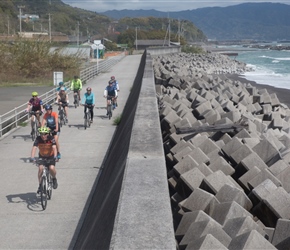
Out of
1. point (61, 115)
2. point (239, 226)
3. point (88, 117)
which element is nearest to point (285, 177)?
point (239, 226)

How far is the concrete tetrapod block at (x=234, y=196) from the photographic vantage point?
18.2 feet

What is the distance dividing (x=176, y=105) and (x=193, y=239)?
8394mm

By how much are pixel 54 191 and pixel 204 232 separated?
6.32 m

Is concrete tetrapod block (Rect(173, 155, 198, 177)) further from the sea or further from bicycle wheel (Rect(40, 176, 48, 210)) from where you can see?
the sea

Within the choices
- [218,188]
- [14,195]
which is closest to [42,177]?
[14,195]

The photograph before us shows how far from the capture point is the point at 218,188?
5809 millimetres

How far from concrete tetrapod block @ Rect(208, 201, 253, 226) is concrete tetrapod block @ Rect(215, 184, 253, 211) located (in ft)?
1.16

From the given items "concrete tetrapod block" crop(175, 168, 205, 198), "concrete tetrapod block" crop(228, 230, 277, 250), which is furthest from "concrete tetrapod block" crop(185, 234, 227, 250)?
"concrete tetrapod block" crop(175, 168, 205, 198)

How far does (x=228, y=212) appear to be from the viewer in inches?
199

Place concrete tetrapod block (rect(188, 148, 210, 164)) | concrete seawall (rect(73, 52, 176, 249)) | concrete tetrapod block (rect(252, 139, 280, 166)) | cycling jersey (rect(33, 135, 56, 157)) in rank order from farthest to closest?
cycling jersey (rect(33, 135, 56, 157)) → concrete tetrapod block (rect(252, 139, 280, 166)) → concrete tetrapod block (rect(188, 148, 210, 164)) → concrete seawall (rect(73, 52, 176, 249))

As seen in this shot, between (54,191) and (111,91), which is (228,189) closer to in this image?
(54,191)

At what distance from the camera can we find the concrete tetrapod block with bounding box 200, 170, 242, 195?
19.0ft

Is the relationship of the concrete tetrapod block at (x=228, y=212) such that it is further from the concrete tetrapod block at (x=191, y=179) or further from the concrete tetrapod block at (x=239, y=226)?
the concrete tetrapod block at (x=191, y=179)

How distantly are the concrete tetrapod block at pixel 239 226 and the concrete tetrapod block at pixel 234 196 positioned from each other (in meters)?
0.74
